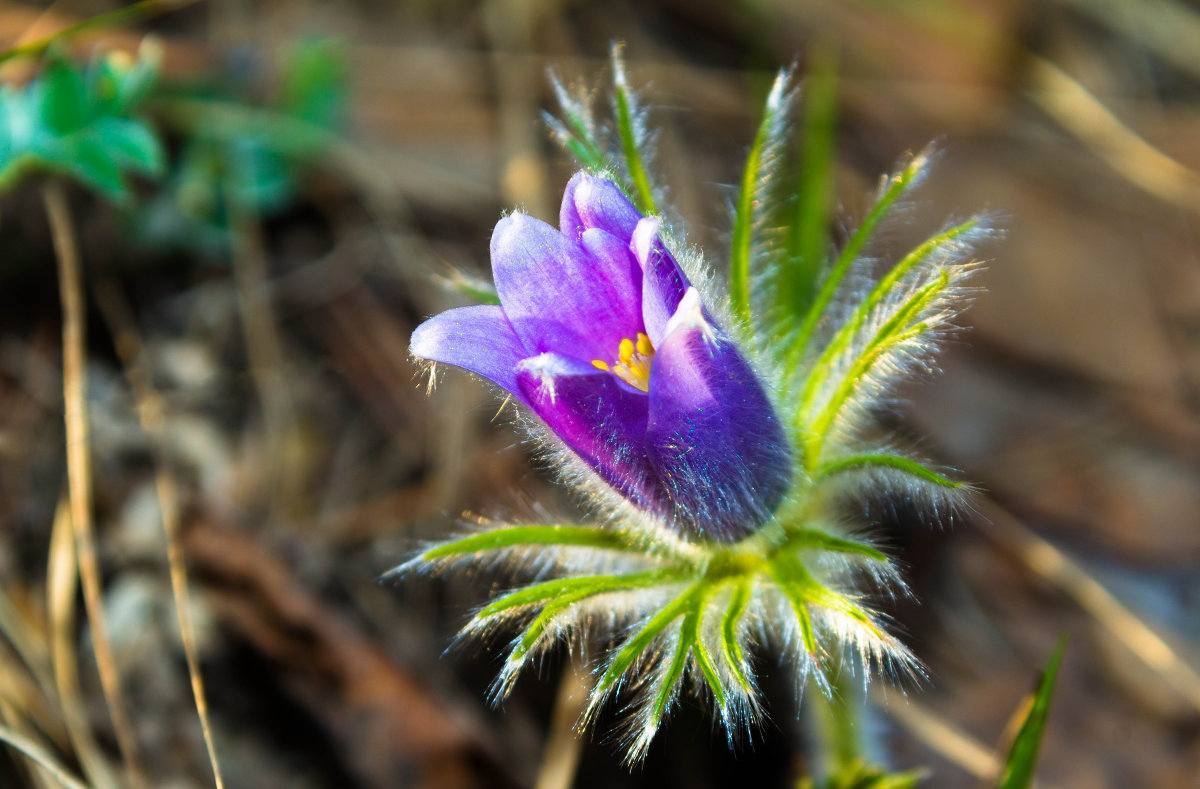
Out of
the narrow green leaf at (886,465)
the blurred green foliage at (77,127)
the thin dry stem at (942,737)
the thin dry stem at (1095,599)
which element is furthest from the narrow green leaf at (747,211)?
the blurred green foliage at (77,127)

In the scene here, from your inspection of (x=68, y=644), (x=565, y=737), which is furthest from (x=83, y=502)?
(x=565, y=737)

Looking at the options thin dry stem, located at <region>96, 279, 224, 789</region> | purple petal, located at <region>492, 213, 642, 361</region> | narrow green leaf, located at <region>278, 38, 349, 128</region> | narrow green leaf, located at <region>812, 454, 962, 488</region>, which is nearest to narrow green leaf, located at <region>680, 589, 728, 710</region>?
narrow green leaf, located at <region>812, 454, 962, 488</region>

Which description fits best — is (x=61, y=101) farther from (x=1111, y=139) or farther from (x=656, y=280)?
(x=1111, y=139)

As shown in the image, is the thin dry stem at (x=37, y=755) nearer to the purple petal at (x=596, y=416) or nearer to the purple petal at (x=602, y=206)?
the purple petal at (x=596, y=416)

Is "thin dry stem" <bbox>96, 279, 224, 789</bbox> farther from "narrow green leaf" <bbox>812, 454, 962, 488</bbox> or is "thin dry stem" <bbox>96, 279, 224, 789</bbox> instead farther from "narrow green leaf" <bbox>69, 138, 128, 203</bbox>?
"narrow green leaf" <bbox>812, 454, 962, 488</bbox>

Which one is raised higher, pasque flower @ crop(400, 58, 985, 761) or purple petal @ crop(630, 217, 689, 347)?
purple petal @ crop(630, 217, 689, 347)
